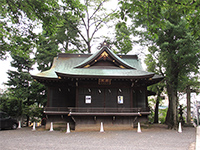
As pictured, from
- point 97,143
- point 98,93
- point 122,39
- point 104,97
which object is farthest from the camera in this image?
point 122,39

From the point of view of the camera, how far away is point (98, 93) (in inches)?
635


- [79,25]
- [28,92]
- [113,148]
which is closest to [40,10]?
[113,148]

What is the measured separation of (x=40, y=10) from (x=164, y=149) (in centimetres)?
978

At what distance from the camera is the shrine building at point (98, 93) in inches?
595

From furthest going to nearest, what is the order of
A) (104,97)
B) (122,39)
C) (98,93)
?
(122,39)
(98,93)
(104,97)

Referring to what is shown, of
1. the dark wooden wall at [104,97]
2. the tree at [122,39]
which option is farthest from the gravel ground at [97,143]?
the tree at [122,39]

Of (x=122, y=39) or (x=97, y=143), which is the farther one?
(x=122, y=39)

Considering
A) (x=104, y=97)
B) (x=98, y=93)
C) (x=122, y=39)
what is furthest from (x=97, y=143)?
(x=122, y=39)

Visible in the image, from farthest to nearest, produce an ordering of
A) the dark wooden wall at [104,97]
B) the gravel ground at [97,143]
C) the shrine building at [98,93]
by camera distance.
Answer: the dark wooden wall at [104,97]
the shrine building at [98,93]
the gravel ground at [97,143]

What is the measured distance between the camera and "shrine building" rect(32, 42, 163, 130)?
49.6ft

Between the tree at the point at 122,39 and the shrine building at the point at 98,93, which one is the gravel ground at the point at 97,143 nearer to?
the shrine building at the point at 98,93

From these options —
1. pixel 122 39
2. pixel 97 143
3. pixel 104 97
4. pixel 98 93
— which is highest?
pixel 122 39

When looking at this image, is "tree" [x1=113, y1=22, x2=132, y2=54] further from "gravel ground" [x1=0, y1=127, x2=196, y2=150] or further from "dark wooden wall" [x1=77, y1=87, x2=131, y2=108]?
"gravel ground" [x1=0, y1=127, x2=196, y2=150]

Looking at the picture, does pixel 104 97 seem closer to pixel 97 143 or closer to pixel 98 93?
pixel 98 93
